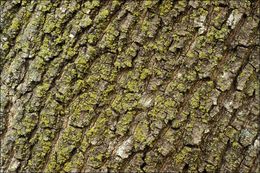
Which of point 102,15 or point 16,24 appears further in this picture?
point 16,24

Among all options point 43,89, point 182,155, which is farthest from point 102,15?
point 182,155

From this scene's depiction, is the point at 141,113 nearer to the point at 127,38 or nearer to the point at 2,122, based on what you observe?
the point at 127,38

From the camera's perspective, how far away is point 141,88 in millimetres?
1678

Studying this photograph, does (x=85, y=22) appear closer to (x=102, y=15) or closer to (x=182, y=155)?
(x=102, y=15)

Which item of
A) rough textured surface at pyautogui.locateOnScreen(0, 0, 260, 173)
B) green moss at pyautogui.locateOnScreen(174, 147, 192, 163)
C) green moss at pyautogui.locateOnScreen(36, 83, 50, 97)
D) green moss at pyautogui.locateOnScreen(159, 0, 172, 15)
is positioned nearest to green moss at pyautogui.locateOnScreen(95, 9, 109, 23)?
rough textured surface at pyautogui.locateOnScreen(0, 0, 260, 173)

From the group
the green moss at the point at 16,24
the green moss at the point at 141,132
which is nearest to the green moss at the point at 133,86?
the green moss at the point at 141,132

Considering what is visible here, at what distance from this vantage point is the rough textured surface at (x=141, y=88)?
5.38 ft

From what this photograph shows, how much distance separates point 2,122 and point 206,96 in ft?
2.75

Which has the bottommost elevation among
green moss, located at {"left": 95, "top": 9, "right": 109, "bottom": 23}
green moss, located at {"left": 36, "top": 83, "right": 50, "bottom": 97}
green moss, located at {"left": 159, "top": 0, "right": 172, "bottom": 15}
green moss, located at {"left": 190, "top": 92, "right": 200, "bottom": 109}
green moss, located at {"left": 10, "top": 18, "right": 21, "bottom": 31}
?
green moss, located at {"left": 190, "top": 92, "right": 200, "bottom": 109}

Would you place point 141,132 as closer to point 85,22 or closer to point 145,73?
point 145,73

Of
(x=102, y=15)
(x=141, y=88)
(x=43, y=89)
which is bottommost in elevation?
(x=141, y=88)

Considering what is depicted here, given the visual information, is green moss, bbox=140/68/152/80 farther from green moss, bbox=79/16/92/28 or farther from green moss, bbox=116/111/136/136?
green moss, bbox=79/16/92/28

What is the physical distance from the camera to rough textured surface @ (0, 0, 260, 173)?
1641 mm

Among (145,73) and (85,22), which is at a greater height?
(85,22)
